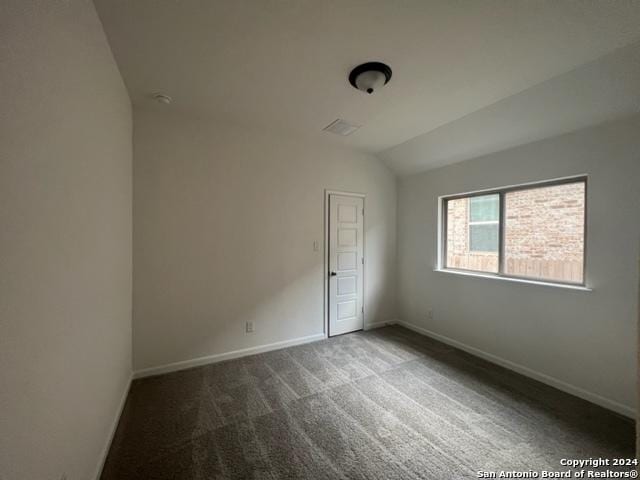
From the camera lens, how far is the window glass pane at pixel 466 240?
128 inches

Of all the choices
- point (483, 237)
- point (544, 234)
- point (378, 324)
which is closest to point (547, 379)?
point (544, 234)

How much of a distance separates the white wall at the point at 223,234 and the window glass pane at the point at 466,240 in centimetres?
154

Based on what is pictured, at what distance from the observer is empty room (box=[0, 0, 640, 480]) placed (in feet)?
3.76

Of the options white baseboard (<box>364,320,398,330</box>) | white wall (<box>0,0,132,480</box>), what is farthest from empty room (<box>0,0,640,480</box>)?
white baseboard (<box>364,320,398,330</box>)

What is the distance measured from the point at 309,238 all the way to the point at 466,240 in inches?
86.6

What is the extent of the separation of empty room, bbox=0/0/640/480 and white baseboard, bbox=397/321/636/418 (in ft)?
0.07

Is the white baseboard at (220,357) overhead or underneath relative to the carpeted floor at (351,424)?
overhead

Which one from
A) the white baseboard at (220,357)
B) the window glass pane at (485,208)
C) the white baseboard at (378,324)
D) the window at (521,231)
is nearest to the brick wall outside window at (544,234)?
the window at (521,231)

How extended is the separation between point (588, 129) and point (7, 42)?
3.81m

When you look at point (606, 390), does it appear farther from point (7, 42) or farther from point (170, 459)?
point (7, 42)

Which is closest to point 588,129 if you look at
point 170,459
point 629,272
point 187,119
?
point 629,272

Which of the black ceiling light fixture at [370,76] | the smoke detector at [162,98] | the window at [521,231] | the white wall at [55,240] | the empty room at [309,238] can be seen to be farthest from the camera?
the window at [521,231]

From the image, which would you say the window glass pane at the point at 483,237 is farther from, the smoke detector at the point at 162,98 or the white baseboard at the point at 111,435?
the white baseboard at the point at 111,435

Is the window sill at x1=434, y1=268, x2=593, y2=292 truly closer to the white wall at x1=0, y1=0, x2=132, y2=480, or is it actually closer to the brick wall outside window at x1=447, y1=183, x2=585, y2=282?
the brick wall outside window at x1=447, y1=183, x2=585, y2=282
